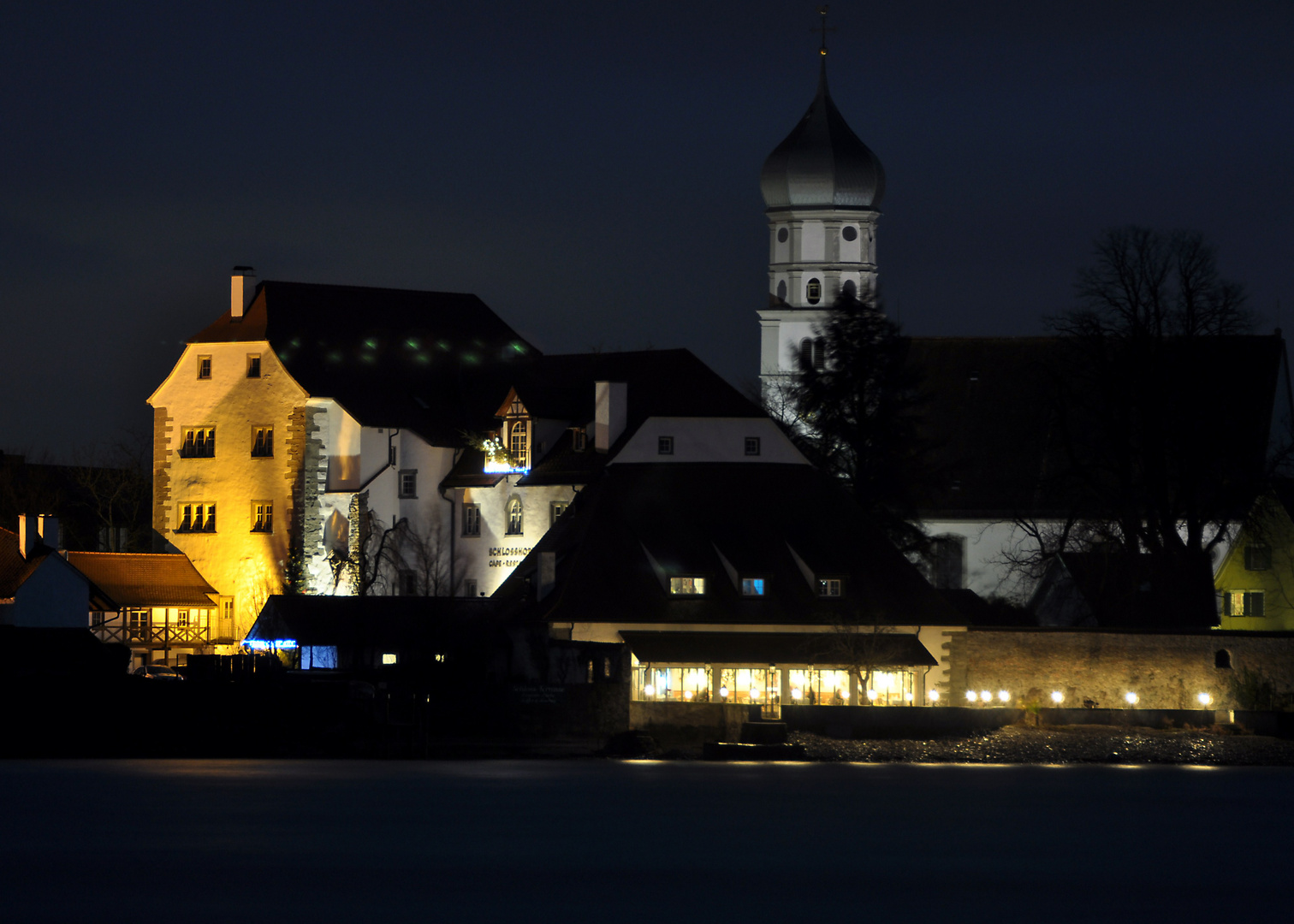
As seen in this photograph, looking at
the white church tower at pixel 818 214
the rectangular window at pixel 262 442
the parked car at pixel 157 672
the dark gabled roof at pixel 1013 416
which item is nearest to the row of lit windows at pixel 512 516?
the rectangular window at pixel 262 442

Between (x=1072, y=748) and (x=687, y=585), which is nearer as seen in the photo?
(x=1072, y=748)

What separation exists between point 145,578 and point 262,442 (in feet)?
23.0

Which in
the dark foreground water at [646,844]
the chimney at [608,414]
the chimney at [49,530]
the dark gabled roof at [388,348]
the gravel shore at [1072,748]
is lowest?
the dark foreground water at [646,844]

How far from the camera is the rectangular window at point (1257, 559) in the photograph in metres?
84.9

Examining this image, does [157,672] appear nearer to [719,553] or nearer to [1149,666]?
[719,553]

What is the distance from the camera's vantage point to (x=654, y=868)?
42062mm

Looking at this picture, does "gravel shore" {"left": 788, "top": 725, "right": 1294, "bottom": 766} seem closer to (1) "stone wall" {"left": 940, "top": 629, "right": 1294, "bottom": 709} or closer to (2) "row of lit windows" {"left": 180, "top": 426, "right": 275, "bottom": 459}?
(1) "stone wall" {"left": 940, "top": 629, "right": 1294, "bottom": 709}

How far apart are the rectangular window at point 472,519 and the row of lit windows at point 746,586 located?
13.1 meters

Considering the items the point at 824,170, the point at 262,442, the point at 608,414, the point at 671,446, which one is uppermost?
the point at 824,170

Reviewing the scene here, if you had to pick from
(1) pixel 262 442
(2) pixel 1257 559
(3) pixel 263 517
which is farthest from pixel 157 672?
(2) pixel 1257 559

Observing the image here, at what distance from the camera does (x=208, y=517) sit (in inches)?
3477

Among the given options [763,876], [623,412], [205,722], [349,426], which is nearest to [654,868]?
[763,876]

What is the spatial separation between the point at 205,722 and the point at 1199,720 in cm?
2409

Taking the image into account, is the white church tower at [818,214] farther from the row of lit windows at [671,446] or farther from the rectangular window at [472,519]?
the row of lit windows at [671,446]
